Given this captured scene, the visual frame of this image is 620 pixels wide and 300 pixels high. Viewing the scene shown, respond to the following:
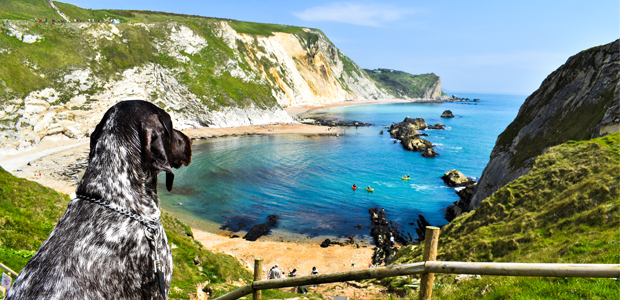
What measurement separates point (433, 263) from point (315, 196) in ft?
112

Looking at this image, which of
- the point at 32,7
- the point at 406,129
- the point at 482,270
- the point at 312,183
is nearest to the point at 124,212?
the point at 482,270

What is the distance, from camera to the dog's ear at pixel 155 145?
8.23 feet

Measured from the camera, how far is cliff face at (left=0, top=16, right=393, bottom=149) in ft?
162

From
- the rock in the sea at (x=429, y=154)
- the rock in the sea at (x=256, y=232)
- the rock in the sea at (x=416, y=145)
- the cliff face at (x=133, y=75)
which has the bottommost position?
the rock in the sea at (x=256, y=232)

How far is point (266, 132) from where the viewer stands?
252ft

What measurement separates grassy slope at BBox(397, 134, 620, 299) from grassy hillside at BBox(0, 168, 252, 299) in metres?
7.77

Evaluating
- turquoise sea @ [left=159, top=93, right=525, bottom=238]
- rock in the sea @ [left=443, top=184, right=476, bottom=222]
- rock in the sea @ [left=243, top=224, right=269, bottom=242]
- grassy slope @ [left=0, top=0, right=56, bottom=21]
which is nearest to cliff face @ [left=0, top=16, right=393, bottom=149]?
turquoise sea @ [left=159, top=93, right=525, bottom=238]

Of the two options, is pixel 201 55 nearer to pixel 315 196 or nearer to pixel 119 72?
pixel 119 72

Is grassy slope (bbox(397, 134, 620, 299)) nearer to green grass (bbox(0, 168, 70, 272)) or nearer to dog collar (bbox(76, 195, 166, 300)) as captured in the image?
dog collar (bbox(76, 195, 166, 300))

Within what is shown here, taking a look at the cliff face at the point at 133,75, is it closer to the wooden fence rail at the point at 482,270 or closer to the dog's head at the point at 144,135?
the dog's head at the point at 144,135

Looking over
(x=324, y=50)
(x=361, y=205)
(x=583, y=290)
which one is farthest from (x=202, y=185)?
(x=324, y=50)

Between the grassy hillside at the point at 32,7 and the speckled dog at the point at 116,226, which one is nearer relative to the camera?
the speckled dog at the point at 116,226

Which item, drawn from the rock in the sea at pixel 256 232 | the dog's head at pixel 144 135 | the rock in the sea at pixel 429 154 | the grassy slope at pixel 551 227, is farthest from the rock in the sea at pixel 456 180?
the dog's head at pixel 144 135

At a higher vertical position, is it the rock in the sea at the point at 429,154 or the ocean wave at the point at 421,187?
the rock in the sea at the point at 429,154
